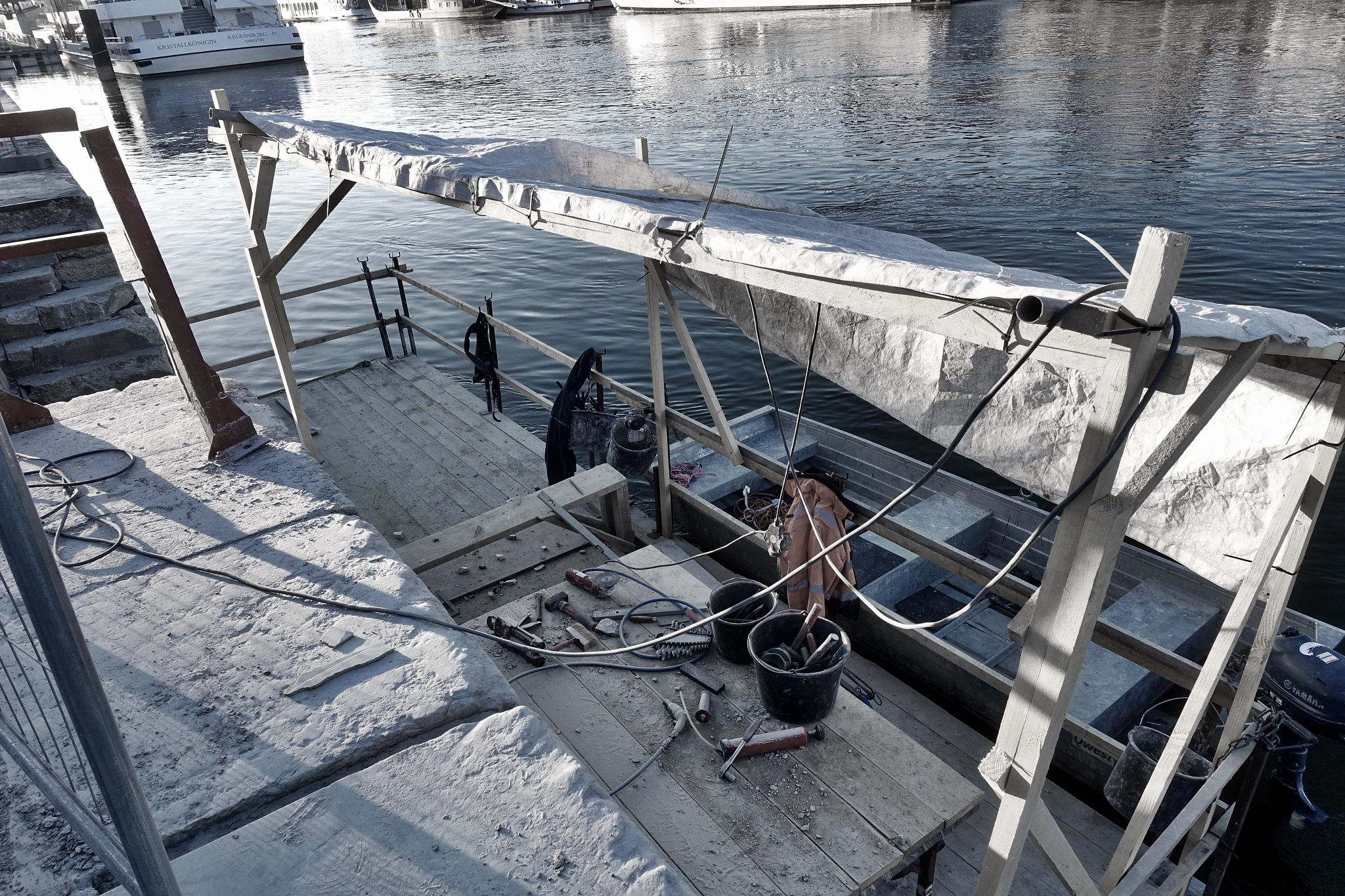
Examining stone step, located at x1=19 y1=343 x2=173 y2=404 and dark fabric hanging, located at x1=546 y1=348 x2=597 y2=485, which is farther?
stone step, located at x1=19 y1=343 x2=173 y2=404

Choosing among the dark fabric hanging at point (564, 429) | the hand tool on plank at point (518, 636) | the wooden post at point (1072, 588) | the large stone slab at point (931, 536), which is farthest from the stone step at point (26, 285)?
the wooden post at point (1072, 588)

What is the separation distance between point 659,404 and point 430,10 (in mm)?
105329

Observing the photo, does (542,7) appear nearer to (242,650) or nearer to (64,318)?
(64,318)

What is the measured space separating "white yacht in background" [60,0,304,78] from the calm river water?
6928mm

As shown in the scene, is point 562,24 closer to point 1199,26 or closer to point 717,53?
point 717,53

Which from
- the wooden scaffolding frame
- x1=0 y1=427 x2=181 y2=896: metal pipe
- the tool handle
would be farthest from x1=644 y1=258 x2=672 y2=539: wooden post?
x1=0 y1=427 x2=181 y2=896: metal pipe

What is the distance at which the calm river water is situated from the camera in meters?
16.1

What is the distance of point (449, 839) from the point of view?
296cm

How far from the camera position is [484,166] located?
515 centimetres

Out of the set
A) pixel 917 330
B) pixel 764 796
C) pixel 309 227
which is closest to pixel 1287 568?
pixel 917 330

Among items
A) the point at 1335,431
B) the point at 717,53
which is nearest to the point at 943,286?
the point at 1335,431

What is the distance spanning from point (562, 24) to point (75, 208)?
241ft

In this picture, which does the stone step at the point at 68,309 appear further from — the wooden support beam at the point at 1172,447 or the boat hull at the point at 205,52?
the boat hull at the point at 205,52

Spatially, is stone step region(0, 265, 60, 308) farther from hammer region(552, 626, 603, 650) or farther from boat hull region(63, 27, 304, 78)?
boat hull region(63, 27, 304, 78)
